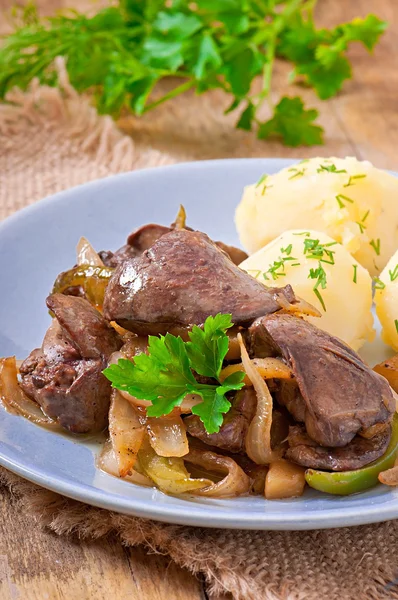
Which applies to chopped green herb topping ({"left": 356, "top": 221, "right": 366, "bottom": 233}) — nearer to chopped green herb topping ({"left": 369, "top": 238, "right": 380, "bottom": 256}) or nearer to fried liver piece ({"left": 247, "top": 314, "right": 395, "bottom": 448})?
chopped green herb topping ({"left": 369, "top": 238, "right": 380, "bottom": 256})

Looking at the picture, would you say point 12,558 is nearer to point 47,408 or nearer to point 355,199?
point 47,408

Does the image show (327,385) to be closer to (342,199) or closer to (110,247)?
(342,199)

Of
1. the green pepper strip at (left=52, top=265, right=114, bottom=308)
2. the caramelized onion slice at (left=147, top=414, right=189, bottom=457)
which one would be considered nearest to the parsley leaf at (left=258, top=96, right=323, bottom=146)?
the green pepper strip at (left=52, top=265, right=114, bottom=308)

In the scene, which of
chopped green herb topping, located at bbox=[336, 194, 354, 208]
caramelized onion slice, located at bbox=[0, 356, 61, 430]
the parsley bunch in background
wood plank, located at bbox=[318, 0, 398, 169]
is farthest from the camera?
wood plank, located at bbox=[318, 0, 398, 169]

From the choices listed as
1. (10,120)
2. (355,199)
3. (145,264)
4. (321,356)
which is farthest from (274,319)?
(10,120)

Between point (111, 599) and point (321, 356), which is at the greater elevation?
point (321, 356)

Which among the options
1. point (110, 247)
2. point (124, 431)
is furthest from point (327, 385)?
point (110, 247)
